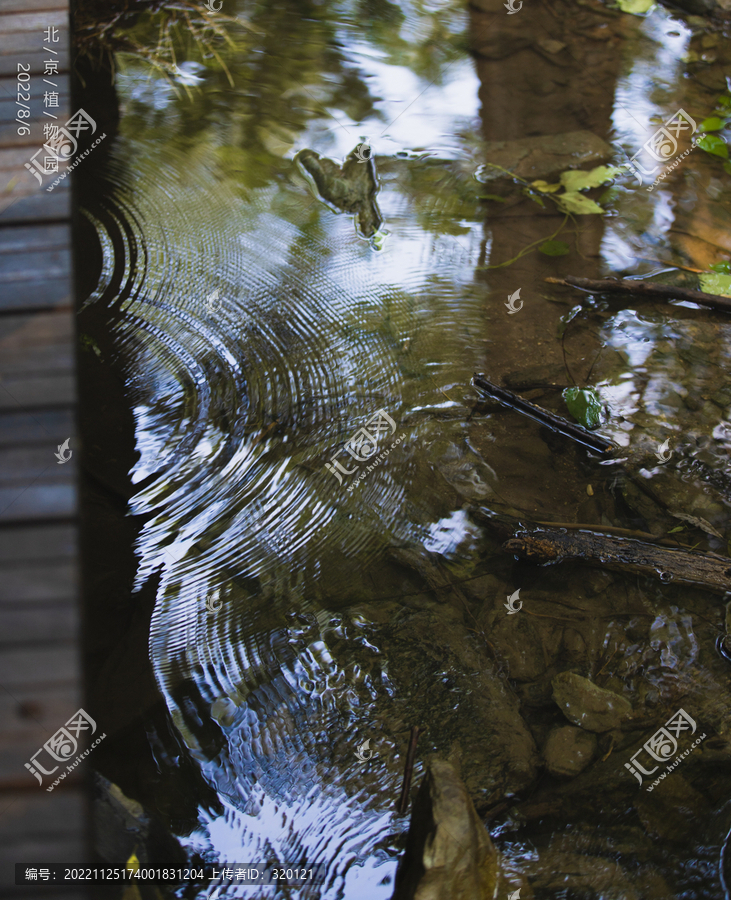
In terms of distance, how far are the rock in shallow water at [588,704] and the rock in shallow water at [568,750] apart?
0.03 metres

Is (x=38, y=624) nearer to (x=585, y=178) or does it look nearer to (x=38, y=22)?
(x=38, y=22)

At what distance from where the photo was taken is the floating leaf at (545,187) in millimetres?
3234

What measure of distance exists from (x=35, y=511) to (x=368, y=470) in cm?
114

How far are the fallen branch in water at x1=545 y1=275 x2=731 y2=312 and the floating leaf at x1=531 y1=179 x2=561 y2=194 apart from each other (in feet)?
2.29

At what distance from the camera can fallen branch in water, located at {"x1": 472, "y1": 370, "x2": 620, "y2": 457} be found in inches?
88.4

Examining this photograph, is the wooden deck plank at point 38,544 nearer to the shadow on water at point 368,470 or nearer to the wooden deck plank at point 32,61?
the shadow on water at point 368,470

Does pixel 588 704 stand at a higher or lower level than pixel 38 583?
lower

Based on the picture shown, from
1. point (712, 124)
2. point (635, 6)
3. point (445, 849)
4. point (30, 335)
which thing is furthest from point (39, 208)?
point (635, 6)

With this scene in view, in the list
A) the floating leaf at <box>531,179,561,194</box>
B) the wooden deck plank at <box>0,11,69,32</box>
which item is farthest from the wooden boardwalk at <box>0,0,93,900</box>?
the floating leaf at <box>531,179,561,194</box>

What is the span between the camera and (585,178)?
3.29 m

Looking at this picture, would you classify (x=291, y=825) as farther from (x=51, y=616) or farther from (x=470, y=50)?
(x=470, y=50)

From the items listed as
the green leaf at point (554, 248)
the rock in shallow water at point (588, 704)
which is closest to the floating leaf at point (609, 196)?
the green leaf at point (554, 248)

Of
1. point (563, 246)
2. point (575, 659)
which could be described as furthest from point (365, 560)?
point (563, 246)
